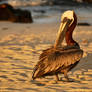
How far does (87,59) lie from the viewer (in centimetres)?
780

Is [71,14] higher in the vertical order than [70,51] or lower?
higher

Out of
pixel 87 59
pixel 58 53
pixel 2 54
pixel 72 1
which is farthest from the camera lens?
pixel 72 1

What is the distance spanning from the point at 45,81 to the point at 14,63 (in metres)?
1.87

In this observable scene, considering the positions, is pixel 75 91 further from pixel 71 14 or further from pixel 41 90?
pixel 71 14

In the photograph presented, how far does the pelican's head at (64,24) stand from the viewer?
530 cm

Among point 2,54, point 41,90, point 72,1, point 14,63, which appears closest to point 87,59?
point 14,63

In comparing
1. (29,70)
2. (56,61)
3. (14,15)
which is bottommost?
(14,15)

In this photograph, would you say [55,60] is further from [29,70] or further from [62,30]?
[29,70]

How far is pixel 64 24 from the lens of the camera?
551cm

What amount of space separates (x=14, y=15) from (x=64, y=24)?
14509mm

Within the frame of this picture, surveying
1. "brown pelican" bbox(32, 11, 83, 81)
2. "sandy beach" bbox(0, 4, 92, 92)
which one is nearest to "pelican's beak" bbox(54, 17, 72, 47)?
"brown pelican" bbox(32, 11, 83, 81)

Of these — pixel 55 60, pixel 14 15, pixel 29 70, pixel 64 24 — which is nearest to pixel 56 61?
pixel 55 60

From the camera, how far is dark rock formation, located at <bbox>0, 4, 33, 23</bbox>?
19.2 m

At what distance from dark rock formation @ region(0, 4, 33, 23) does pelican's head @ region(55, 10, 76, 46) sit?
13.7 meters
